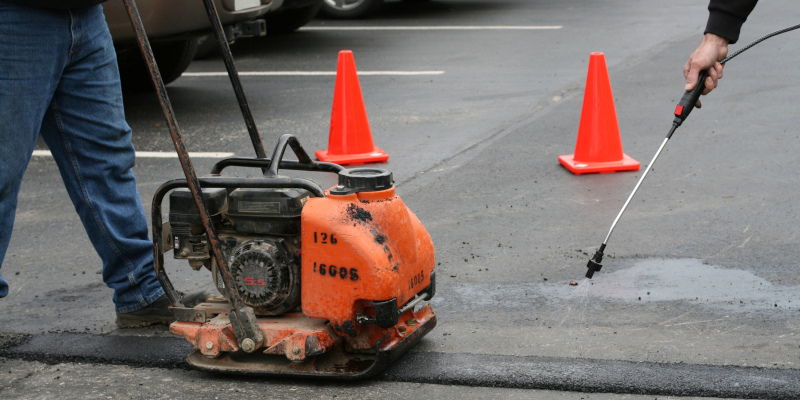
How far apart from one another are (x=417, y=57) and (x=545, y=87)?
2.21 m

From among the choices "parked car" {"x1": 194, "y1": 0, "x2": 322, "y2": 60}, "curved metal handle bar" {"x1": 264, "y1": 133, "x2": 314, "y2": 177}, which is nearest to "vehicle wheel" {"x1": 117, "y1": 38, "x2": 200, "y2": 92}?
"parked car" {"x1": 194, "y1": 0, "x2": 322, "y2": 60}

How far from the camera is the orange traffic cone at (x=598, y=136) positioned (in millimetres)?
5688

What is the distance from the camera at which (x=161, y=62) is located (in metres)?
8.02

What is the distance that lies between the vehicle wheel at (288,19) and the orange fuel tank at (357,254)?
866 cm

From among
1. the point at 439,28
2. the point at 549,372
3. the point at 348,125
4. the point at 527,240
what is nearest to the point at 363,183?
the point at 549,372

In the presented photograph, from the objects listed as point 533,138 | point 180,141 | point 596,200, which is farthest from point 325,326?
point 533,138

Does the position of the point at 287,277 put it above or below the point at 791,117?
above

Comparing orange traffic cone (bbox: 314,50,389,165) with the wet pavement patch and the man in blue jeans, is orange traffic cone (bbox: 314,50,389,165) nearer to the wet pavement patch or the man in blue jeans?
the man in blue jeans

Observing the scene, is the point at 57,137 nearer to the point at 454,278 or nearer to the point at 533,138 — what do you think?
the point at 454,278

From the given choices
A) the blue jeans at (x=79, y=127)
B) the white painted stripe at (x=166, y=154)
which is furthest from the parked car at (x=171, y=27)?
the blue jeans at (x=79, y=127)

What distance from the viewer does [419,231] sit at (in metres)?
3.09

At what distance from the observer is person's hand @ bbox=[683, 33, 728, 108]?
3.27 m

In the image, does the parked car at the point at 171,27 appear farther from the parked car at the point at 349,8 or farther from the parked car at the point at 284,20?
the parked car at the point at 349,8

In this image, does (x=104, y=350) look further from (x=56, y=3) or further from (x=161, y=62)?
(x=161, y=62)
